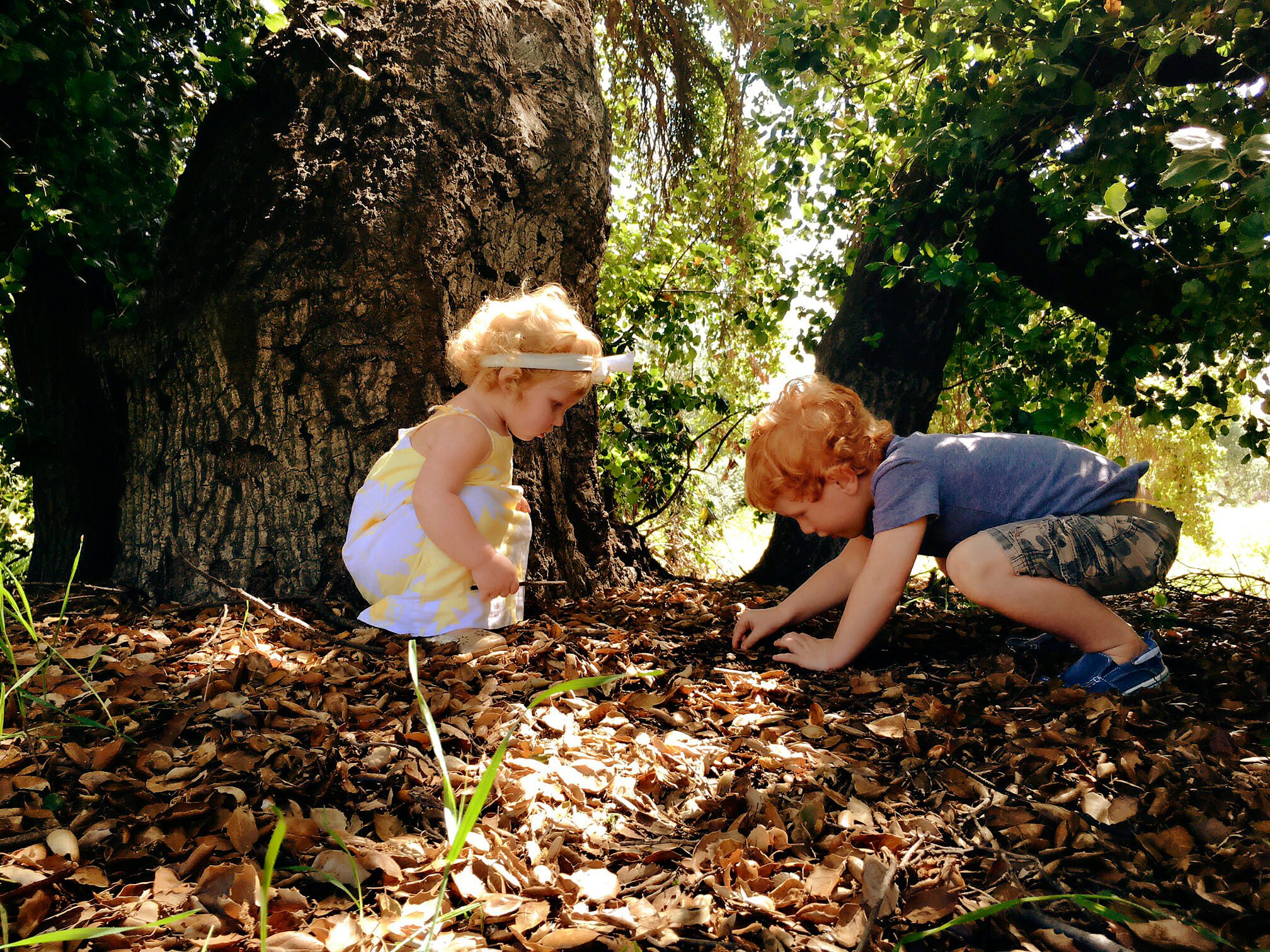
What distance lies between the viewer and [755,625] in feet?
7.98

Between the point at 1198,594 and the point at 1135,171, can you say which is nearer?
the point at 1135,171

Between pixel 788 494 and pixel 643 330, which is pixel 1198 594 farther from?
pixel 643 330

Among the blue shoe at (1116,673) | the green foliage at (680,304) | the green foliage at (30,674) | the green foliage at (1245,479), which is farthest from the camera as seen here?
the green foliage at (1245,479)

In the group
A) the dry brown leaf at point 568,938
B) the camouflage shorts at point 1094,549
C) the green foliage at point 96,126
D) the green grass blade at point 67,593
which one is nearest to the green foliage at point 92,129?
the green foliage at point 96,126

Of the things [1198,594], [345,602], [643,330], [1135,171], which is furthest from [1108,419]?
[345,602]

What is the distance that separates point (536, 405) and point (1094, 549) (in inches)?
64.4

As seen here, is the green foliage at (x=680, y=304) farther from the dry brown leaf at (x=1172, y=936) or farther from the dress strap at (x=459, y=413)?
the dry brown leaf at (x=1172, y=936)

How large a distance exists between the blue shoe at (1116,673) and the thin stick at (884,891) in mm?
1000

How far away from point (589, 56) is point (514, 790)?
3.01 m

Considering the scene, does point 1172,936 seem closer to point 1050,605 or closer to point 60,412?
point 1050,605

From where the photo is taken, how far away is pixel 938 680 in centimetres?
209

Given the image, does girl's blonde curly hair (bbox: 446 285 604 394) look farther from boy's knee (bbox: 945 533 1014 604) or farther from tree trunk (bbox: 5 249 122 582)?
tree trunk (bbox: 5 249 122 582)

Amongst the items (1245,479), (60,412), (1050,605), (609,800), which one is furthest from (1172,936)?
(1245,479)

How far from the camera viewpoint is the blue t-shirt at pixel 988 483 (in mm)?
2217
